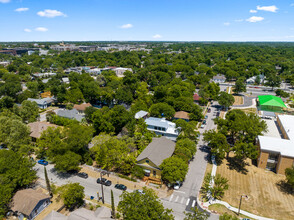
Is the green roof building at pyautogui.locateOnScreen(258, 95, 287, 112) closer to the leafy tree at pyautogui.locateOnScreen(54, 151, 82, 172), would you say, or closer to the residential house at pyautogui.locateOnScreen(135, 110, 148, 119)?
the residential house at pyautogui.locateOnScreen(135, 110, 148, 119)

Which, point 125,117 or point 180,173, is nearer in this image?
point 180,173

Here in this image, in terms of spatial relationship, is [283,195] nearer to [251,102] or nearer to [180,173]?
[180,173]

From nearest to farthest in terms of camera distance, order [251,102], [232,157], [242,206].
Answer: [242,206] → [232,157] → [251,102]

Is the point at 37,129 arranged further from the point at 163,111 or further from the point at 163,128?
the point at 163,111

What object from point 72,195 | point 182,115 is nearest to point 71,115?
point 182,115

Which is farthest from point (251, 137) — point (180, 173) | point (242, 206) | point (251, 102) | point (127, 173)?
point (251, 102)
